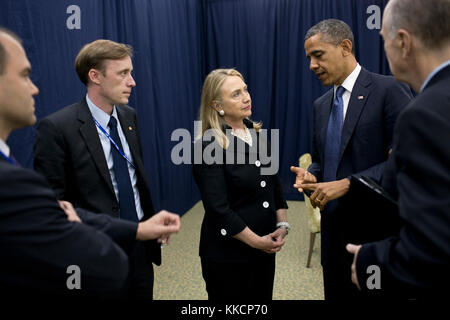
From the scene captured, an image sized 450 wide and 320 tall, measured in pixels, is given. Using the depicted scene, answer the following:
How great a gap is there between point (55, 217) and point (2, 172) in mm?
174

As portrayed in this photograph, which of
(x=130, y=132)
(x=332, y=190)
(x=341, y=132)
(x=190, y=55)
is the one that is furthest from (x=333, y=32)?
(x=190, y=55)

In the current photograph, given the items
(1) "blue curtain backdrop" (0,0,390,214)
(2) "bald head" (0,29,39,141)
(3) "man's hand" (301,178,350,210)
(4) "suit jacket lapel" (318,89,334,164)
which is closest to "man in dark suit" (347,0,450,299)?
(3) "man's hand" (301,178,350,210)

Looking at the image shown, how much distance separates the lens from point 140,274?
6.43 feet

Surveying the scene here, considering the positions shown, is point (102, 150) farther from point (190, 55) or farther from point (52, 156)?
point (190, 55)

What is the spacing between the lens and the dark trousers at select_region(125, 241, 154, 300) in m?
1.92

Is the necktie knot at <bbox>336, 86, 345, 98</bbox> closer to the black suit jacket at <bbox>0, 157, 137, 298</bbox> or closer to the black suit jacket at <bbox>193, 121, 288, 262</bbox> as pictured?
the black suit jacket at <bbox>193, 121, 288, 262</bbox>

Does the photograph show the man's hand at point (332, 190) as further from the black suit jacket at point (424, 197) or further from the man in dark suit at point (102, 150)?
the man in dark suit at point (102, 150)

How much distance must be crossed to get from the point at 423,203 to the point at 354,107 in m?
1.08

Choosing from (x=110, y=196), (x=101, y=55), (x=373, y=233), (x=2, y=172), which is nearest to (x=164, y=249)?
(x=110, y=196)

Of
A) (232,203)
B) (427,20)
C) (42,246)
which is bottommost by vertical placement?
(232,203)

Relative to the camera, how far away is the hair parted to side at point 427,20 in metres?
1.00

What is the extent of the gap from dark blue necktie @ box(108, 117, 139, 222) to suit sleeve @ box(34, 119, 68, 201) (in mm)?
248

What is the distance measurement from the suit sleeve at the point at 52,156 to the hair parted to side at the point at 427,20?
145 cm
